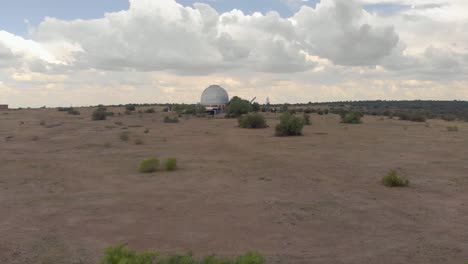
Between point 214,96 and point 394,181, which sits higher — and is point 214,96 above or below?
above

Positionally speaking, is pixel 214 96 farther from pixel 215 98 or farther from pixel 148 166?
pixel 148 166

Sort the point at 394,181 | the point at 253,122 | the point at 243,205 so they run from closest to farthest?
the point at 243,205, the point at 394,181, the point at 253,122

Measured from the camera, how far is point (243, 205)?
16250 mm

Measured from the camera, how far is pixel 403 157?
2827 cm

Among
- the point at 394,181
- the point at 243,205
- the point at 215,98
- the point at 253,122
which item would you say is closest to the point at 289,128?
the point at 253,122

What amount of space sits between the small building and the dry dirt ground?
56.4 m

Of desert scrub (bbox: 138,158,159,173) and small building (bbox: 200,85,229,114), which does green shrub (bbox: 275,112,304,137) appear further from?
small building (bbox: 200,85,229,114)

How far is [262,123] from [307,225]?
3890 centimetres

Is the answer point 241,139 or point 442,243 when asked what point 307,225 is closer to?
point 442,243

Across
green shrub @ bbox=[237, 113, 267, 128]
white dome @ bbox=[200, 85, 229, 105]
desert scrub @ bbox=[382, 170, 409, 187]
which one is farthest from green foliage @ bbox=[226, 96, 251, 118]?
desert scrub @ bbox=[382, 170, 409, 187]

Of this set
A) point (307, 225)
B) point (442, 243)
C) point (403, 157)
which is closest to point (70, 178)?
point (307, 225)

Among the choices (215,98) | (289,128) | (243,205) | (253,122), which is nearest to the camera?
(243,205)

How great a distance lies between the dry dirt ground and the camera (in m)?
12.0

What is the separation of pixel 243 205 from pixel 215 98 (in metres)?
73.6
